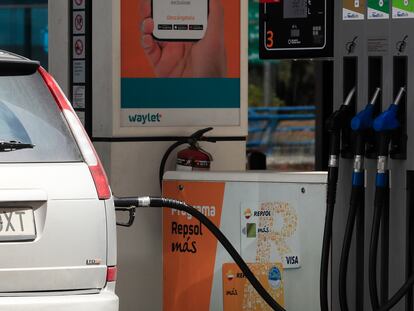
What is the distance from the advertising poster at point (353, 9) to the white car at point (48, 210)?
2.13 meters

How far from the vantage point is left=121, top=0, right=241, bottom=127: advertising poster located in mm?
8367

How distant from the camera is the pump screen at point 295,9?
733 cm

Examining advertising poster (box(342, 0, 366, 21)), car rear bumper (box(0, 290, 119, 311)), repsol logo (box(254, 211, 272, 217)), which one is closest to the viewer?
car rear bumper (box(0, 290, 119, 311))

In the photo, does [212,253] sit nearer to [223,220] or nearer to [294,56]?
[223,220]

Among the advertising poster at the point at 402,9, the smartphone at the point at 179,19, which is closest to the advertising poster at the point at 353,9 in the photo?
the advertising poster at the point at 402,9

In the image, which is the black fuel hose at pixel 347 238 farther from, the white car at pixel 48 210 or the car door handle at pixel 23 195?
the car door handle at pixel 23 195

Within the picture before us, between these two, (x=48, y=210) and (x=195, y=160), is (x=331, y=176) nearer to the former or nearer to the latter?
(x=195, y=160)

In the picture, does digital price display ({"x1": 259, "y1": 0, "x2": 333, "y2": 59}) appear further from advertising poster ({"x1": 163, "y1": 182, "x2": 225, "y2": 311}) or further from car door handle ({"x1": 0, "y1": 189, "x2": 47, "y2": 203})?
car door handle ({"x1": 0, "y1": 189, "x2": 47, "y2": 203})

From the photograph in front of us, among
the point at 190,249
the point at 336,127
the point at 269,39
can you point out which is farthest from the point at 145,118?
the point at 336,127

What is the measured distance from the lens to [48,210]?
→ 17.8 ft

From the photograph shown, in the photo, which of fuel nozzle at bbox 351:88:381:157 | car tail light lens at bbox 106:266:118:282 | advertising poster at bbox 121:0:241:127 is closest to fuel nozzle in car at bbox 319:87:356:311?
fuel nozzle at bbox 351:88:381:157

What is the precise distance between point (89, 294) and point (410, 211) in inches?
86.3

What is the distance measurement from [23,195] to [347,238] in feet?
7.52

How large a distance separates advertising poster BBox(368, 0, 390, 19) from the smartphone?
69.6 inches
